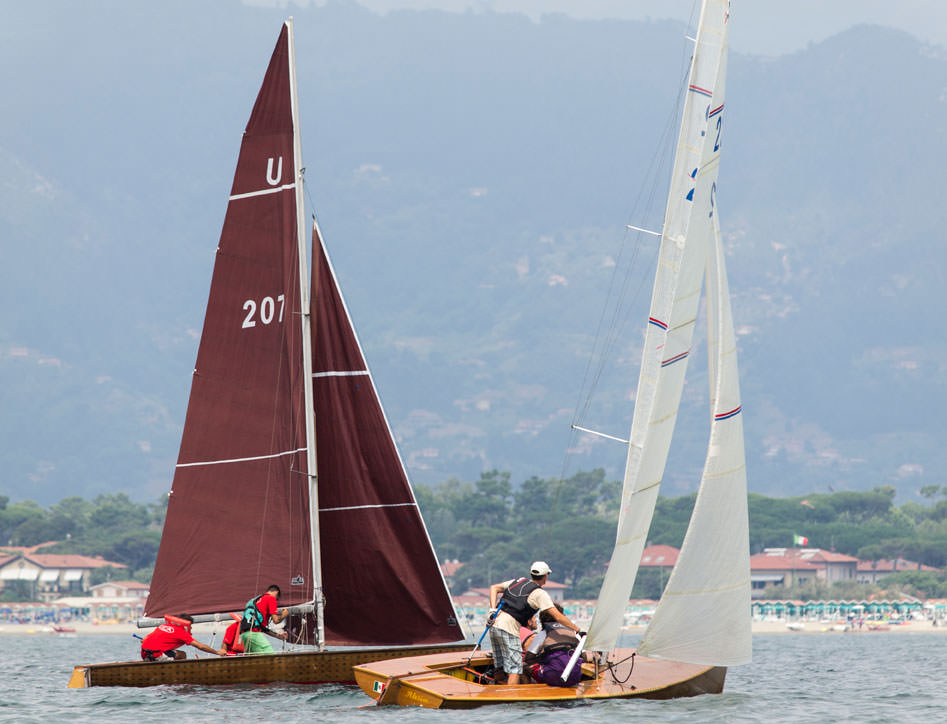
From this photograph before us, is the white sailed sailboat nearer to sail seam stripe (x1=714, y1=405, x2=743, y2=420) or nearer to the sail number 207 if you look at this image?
sail seam stripe (x1=714, y1=405, x2=743, y2=420)

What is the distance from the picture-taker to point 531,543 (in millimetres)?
174625

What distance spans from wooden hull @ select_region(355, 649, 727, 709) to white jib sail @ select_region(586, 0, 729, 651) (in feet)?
2.45

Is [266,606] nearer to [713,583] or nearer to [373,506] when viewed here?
[373,506]

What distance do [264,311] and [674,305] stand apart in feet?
27.7

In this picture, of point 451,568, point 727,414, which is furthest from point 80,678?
point 451,568

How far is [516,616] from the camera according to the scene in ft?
74.3

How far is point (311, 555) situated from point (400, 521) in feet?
5.79

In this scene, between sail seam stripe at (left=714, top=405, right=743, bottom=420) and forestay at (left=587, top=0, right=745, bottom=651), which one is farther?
sail seam stripe at (left=714, top=405, right=743, bottom=420)

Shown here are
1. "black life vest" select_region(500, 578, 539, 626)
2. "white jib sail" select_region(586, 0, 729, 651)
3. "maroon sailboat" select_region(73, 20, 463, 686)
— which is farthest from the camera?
"maroon sailboat" select_region(73, 20, 463, 686)

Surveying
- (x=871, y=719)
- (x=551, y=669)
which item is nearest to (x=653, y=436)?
(x=551, y=669)

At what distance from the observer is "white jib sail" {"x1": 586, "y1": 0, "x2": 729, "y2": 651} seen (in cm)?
2334

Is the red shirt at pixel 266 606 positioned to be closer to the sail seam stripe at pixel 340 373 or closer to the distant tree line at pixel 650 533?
the sail seam stripe at pixel 340 373

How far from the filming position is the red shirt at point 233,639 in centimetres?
2720

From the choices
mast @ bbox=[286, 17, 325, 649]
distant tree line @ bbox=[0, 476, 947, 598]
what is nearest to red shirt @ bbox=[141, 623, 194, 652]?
mast @ bbox=[286, 17, 325, 649]
